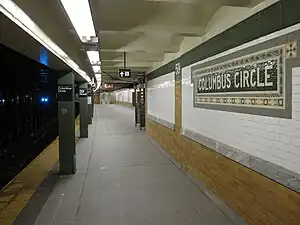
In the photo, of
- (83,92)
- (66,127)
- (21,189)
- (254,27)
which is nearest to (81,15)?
(254,27)

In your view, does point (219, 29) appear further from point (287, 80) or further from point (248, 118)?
point (287, 80)

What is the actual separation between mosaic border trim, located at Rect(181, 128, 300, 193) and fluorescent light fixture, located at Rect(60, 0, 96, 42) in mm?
2128

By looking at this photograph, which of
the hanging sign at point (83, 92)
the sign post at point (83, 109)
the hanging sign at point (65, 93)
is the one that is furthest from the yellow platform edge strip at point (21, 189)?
the hanging sign at point (83, 92)

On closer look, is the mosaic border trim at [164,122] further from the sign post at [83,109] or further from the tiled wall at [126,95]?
the tiled wall at [126,95]

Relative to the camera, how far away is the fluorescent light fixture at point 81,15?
218cm

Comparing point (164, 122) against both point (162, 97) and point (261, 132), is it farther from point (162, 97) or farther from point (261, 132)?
point (261, 132)

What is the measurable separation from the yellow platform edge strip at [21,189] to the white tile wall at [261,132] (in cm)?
284

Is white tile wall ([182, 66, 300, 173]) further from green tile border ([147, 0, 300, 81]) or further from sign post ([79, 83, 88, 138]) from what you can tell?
sign post ([79, 83, 88, 138])

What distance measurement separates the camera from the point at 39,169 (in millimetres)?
6035

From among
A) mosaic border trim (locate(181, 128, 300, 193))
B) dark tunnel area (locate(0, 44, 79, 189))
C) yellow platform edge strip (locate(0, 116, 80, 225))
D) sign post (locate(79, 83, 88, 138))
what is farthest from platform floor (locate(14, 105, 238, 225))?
sign post (locate(79, 83, 88, 138))

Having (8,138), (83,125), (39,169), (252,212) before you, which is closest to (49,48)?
(252,212)

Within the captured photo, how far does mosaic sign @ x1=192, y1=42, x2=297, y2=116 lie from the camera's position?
266 centimetres

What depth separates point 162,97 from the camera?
27.8 ft

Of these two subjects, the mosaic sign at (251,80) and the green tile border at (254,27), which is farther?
the mosaic sign at (251,80)
